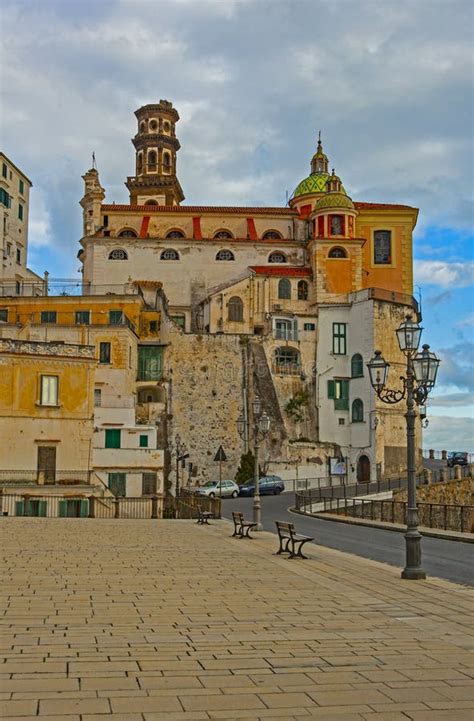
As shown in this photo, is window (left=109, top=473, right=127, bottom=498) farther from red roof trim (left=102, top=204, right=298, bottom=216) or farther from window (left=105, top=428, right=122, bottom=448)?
red roof trim (left=102, top=204, right=298, bottom=216)

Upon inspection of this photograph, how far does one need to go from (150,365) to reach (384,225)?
2447 cm

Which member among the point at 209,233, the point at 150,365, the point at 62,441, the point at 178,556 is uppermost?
the point at 209,233

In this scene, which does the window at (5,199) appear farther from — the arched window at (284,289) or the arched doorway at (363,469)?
the arched doorway at (363,469)

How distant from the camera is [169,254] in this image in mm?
67312

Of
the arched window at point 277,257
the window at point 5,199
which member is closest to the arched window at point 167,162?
A: the arched window at point 277,257

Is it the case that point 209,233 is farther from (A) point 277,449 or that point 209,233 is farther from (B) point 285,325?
(A) point 277,449

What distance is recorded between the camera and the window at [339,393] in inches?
2445

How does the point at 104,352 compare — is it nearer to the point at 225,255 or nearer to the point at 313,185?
the point at 225,255

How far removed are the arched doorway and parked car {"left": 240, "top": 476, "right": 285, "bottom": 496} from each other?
31.8 feet

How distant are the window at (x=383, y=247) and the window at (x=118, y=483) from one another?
A: 115 ft

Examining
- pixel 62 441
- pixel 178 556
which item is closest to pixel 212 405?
pixel 62 441

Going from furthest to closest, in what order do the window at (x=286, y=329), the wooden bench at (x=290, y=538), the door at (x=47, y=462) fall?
the window at (x=286, y=329) → the door at (x=47, y=462) → the wooden bench at (x=290, y=538)

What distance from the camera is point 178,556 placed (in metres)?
17.5

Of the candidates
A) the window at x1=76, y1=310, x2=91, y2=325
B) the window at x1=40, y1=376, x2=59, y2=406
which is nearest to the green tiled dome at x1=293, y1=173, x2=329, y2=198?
the window at x1=76, y1=310, x2=91, y2=325
